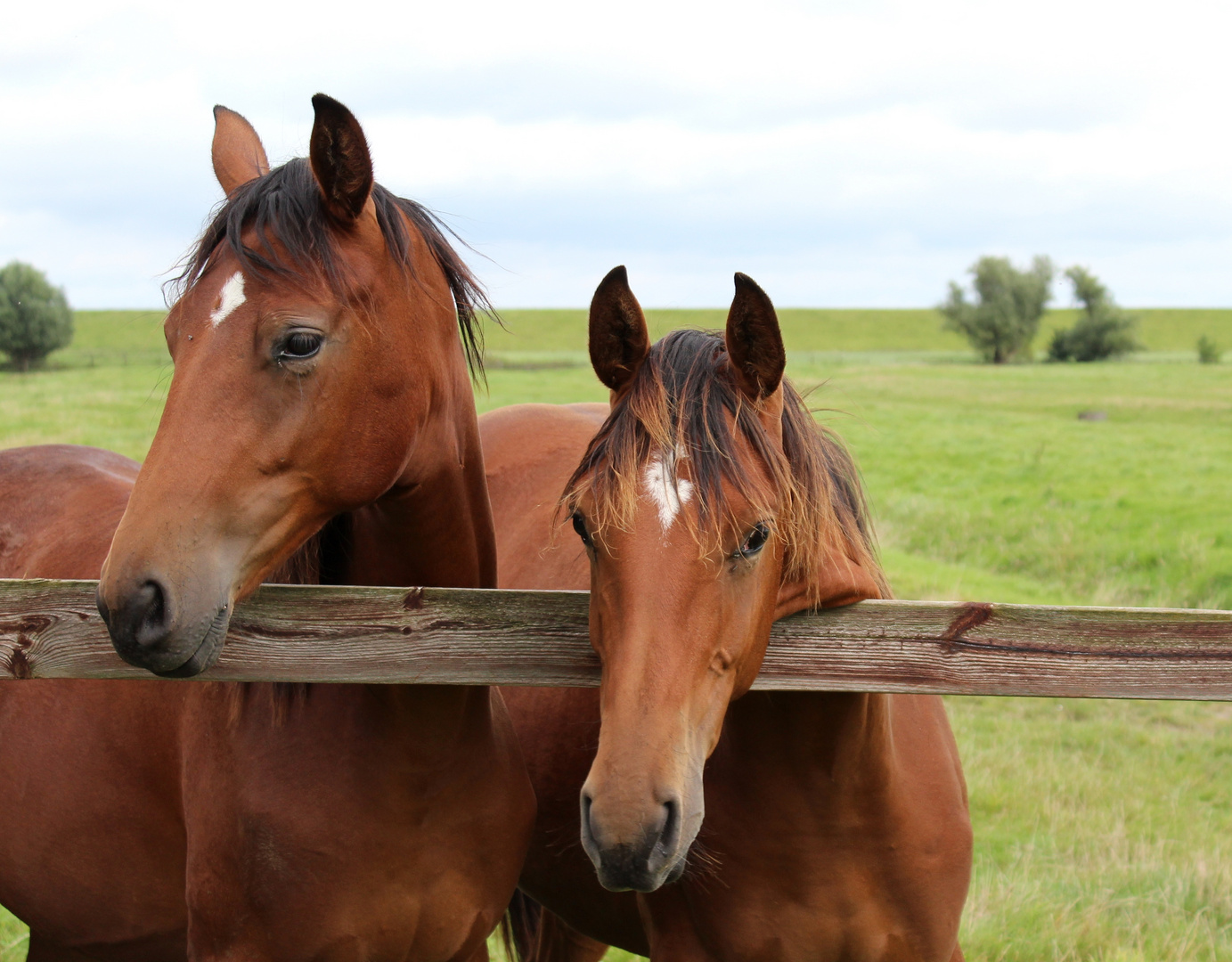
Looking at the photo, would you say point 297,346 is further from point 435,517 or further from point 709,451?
point 709,451

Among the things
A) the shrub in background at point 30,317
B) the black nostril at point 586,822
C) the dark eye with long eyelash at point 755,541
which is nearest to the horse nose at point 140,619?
the black nostril at point 586,822

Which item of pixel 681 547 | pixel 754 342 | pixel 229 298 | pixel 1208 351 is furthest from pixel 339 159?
pixel 1208 351

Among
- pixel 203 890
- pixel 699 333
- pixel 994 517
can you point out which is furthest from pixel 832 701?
pixel 994 517

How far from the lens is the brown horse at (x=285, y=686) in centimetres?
205

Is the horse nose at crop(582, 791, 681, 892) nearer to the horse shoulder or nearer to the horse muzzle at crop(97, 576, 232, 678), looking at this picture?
the horse muzzle at crop(97, 576, 232, 678)

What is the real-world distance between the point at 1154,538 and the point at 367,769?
13.6 m

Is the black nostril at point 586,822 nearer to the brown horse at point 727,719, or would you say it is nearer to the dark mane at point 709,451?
the brown horse at point 727,719

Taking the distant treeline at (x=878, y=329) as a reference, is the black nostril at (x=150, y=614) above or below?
below

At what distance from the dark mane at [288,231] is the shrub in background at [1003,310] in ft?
247

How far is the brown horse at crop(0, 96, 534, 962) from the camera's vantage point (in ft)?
6.73

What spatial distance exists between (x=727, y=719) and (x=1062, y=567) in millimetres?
11953

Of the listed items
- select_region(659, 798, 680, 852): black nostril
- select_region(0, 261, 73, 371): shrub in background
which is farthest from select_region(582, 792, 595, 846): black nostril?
select_region(0, 261, 73, 371): shrub in background

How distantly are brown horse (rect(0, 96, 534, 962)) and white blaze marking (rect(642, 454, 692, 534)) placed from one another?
1.85ft

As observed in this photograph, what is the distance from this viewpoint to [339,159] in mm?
2266
